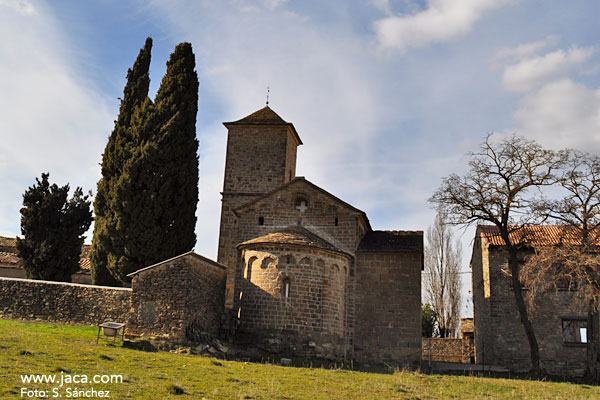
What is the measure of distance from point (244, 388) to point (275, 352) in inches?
329

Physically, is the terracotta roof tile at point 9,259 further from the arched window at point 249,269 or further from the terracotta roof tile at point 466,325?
the terracotta roof tile at point 466,325

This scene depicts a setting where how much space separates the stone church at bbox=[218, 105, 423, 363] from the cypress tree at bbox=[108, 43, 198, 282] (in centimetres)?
288

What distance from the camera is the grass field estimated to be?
10.7 m

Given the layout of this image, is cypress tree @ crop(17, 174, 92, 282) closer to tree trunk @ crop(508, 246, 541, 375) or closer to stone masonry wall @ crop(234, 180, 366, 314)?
stone masonry wall @ crop(234, 180, 366, 314)

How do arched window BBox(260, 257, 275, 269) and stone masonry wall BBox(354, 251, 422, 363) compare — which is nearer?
arched window BBox(260, 257, 275, 269)

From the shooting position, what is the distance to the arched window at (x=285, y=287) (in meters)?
20.8

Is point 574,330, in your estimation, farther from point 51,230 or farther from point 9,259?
point 9,259

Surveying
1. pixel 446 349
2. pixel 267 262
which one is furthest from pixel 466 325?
pixel 267 262

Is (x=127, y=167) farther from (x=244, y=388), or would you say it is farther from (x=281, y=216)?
(x=244, y=388)

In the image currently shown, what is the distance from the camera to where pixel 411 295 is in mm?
22656

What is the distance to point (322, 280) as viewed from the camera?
21.2 m

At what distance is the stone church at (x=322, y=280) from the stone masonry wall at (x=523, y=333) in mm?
6757

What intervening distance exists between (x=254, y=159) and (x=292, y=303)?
1092 cm

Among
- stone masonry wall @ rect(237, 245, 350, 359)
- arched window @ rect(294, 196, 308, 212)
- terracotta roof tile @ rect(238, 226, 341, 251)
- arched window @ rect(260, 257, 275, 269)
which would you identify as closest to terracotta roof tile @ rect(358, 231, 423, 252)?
terracotta roof tile @ rect(238, 226, 341, 251)
